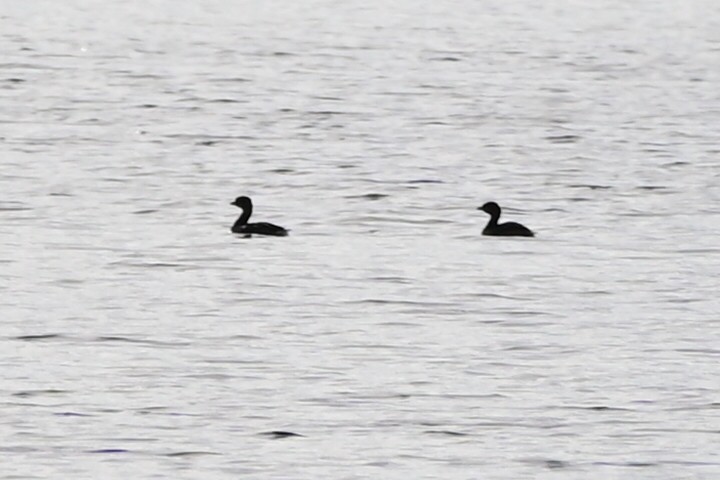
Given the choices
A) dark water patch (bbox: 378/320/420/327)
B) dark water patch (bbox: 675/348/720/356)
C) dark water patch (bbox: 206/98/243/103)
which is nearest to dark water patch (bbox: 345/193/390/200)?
dark water patch (bbox: 378/320/420/327)

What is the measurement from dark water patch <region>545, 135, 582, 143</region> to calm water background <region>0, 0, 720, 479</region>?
0.25 feet

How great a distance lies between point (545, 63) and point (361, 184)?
2596 centimetres

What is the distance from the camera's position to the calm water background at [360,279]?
50.3 feet

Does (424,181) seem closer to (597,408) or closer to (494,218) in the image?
(494,218)

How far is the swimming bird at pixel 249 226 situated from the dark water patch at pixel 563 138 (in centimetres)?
1219

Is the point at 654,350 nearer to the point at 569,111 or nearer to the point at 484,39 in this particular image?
the point at 569,111

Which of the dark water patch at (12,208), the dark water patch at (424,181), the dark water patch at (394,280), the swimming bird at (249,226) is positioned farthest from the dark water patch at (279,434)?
the dark water patch at (424,181)

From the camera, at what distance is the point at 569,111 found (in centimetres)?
4372

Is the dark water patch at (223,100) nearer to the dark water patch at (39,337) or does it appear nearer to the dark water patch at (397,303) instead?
the dark water patch at (397,303)

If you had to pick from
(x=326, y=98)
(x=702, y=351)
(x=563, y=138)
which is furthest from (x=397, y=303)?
(x=326, y=98)

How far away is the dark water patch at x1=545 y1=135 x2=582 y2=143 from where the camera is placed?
125ft

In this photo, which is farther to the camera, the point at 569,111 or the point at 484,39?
the point at 484,39

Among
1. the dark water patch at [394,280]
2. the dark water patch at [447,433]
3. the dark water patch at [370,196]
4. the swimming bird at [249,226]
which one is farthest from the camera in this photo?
the dark water patch at [370,196]


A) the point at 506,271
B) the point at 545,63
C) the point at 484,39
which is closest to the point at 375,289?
the point at 506,271
